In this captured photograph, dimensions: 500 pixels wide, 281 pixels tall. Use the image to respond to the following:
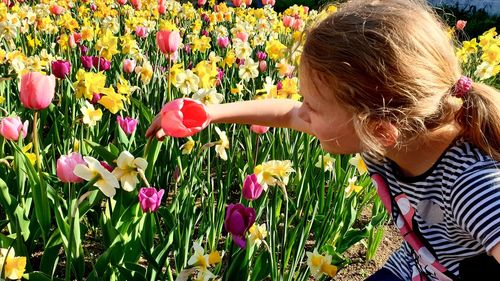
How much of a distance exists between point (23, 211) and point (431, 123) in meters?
1.27

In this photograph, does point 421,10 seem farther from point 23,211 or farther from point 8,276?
point 23,211

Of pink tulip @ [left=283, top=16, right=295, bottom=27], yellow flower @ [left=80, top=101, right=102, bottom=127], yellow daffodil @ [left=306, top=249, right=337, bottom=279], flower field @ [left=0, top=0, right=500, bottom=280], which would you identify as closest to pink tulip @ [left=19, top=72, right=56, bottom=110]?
flower field @ [left=0, top=0, right=500, bottom=280]

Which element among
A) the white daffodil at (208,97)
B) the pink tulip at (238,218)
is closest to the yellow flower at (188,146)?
the white daffodil at (208,97)

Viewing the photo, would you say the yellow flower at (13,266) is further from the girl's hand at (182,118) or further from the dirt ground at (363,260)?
the dirt ground at (363,260)

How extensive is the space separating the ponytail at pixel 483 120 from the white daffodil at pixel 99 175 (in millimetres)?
816

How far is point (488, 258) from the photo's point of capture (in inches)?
53.4

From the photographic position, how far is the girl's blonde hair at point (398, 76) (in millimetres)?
→ 1240

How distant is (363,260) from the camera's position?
2.32 m

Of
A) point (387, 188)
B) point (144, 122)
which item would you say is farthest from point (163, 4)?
point (387, 188)

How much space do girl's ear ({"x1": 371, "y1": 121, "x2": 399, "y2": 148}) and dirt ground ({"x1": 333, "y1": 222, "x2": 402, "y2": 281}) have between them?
1046mm

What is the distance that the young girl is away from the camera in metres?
1.23

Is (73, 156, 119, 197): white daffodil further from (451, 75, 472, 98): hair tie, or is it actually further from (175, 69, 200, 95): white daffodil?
(175, 69, 200, 95): white daffodil

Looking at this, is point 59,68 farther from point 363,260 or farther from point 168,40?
point 363,260

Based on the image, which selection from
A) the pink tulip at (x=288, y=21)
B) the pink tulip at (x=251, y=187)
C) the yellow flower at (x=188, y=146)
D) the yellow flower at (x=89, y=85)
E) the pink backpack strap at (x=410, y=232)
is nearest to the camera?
the pink backpack strap at (x=410, y=232)
